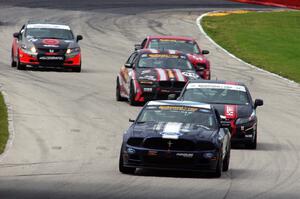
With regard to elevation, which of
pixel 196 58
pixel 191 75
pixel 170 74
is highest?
pixel 170 74

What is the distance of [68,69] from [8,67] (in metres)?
1.92

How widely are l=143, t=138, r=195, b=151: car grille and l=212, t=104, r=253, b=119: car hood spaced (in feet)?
14.7

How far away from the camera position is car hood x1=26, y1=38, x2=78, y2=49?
1405 inches

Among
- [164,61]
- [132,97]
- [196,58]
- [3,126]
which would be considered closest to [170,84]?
[132,97]

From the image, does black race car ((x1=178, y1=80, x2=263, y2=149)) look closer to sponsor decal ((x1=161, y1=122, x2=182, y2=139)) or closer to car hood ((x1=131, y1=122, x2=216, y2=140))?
car hood ((x1=131, y1=122, x2=216, y2=140))

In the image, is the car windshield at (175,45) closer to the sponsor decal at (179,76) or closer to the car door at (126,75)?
the car door at (126,75)

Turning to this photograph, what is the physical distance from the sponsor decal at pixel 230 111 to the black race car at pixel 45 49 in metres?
13.9

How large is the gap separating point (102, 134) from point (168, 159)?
5.70 m

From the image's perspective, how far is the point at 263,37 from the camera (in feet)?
161

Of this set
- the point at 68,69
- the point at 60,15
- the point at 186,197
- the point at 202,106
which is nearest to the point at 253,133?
the point at 202,106

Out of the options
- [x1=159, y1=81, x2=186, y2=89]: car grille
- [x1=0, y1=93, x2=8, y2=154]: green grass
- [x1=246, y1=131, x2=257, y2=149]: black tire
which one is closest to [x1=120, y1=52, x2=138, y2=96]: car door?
[x1=159, y1=81, x2=186, y2=89]: car grille

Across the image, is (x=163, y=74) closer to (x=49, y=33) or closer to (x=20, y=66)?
(x=20, y=66)

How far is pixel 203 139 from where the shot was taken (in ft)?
58.4

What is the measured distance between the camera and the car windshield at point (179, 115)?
18.8 m
